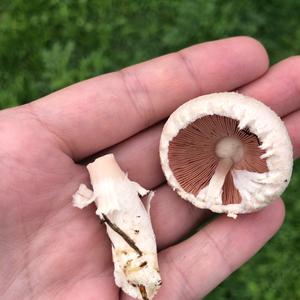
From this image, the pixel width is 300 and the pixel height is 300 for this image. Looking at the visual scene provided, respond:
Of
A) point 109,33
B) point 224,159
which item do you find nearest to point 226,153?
point 224,159

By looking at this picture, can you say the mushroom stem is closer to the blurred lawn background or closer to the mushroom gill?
the mushroom gill

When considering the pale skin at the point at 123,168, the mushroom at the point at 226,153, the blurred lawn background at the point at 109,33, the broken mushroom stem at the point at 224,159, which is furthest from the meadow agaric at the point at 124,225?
the blurred lawn background at the point at 109,33

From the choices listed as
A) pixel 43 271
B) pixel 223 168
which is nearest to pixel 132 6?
pixel 223 168

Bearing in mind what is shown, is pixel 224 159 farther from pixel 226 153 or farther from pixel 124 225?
pixel 124 225

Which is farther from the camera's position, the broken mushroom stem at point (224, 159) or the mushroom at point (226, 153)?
the broken mushroom stem at point (224, 159)

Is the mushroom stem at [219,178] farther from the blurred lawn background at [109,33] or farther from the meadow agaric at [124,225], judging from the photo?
the blurred lawn background at [109,33]

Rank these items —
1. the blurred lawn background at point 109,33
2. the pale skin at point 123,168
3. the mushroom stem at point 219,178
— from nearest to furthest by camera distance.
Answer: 1. the pale skin at point 123,168
2. the mushroom stem at point 219,178
3. the blurred lawn background at point 109,33

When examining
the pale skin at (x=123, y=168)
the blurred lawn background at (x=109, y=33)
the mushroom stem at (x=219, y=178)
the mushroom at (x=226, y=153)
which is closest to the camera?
the mushroom at (x=226, y=153)
